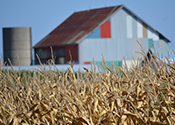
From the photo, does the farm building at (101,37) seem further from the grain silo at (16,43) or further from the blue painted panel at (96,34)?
the grain silo at (16,43)

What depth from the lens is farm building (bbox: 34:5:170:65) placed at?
33.4m

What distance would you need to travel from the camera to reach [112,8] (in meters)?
37.2

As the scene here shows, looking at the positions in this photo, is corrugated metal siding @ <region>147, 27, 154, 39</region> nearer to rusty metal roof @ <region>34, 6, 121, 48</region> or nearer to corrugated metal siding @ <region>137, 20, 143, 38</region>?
corrugated metal siding @ <region>137, 20, 143, 38</region>

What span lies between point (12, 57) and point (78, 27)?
916 cm

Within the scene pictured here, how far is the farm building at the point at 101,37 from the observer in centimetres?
3344

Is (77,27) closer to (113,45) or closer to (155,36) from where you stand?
(113,45)

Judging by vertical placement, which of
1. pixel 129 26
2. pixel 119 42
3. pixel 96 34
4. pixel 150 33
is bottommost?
pixel 119 42

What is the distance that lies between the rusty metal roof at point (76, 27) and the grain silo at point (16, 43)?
381cm

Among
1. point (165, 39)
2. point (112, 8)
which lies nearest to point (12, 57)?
point (112, 8)

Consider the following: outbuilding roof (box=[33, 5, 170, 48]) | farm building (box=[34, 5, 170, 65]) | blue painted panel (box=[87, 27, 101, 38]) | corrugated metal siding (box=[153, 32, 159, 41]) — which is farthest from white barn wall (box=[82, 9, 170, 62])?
outbuilding roof (box=[33, 5, 170, 48])

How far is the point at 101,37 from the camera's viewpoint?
1347 inches

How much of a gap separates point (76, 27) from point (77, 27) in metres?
0.23

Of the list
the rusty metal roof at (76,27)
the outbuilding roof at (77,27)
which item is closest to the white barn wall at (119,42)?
the outbuilding roof at (77,27)

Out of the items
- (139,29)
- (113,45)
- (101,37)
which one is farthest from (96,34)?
(139,29)
